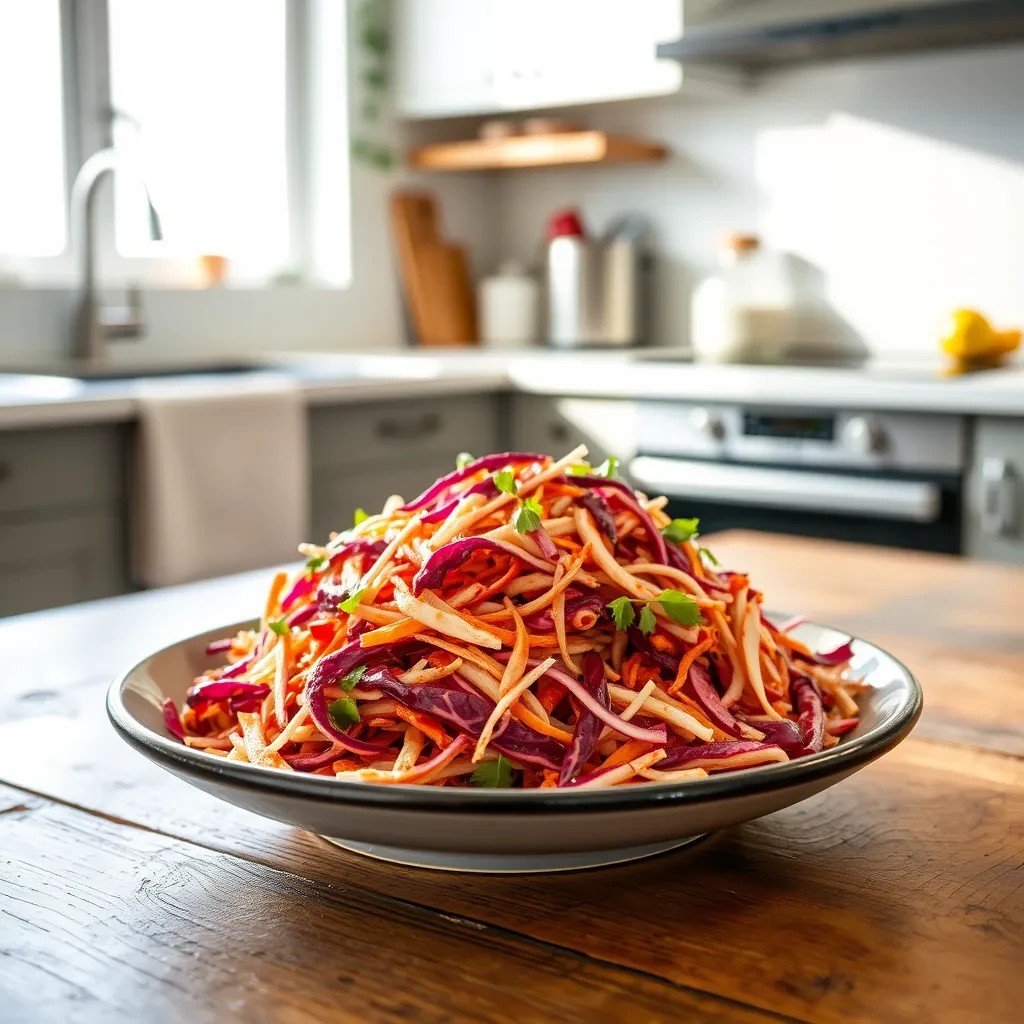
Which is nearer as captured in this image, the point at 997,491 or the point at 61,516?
A: the point at 61,516

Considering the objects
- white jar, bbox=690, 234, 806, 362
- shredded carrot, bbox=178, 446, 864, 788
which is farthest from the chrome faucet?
shredded carrot, bbox=178, 446, 864, 788

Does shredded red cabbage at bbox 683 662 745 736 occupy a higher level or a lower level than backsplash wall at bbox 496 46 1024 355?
lower

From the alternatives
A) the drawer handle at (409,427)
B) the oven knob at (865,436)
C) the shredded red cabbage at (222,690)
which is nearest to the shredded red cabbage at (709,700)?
the shredded red cabbage at (222,690)

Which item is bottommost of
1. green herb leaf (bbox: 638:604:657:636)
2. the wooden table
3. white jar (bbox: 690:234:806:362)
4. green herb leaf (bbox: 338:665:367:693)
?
the wooden table

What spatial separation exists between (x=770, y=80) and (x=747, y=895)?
126 inches

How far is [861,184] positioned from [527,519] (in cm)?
295

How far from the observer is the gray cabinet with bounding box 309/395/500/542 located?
291 cm

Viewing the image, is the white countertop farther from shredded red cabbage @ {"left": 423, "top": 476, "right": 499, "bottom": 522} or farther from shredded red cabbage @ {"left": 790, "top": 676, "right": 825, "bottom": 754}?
shredded red cabbage @ {"left": 790, "top": 676, "right": 825, "bottom": 754}

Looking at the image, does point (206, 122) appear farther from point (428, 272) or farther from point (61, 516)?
point (61, 516)

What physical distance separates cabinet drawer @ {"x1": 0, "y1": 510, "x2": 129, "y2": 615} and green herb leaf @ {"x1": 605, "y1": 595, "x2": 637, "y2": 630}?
1.86 metres

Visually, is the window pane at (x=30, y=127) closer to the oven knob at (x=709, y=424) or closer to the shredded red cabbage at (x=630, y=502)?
the oven knob at (x=709, y=424)

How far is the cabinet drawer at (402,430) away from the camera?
2.90 meters

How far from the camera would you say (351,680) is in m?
0.68

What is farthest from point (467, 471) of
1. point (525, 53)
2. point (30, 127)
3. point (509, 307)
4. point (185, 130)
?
point (509, 307)
